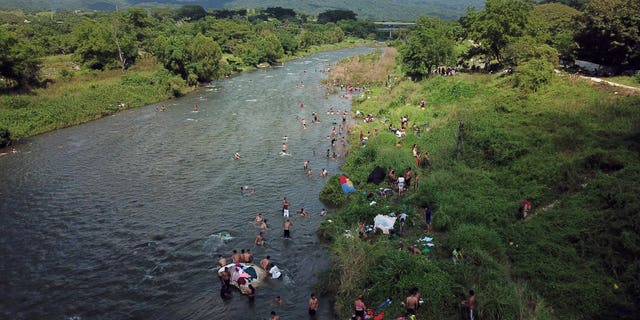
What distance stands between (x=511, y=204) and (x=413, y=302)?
10.4 m

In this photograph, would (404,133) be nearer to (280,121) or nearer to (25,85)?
(280,121)

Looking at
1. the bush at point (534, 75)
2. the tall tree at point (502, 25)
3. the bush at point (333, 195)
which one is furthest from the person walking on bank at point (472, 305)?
the tall tree at point (502, 25)

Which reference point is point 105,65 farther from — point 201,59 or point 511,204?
point 511,204

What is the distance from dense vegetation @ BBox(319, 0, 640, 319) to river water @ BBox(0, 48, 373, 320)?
296 cm

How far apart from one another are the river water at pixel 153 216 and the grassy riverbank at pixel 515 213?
9.85 feet

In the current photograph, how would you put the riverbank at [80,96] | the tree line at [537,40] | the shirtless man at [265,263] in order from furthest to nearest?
1. the riverbank at [80,96]
2. the tree line at [537,40]
3. the shirtless man at [265,263]

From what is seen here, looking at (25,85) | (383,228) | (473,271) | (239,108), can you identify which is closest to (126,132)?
(239,108)

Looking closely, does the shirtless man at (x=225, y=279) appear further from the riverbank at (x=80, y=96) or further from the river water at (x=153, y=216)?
the riverbank at (x=80, y=96)

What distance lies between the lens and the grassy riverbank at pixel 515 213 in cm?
1702

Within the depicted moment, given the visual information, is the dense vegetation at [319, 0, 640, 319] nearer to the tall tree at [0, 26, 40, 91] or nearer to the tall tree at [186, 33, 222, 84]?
the tall tree at [186, 33, 222, 84]

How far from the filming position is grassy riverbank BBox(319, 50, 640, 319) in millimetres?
17016

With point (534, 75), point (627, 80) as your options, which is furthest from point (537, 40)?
point (627, 80)

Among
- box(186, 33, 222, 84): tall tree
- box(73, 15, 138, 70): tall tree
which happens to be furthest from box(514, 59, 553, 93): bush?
box(73, 15, 138, 70): tall tree

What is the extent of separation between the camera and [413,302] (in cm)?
1681
